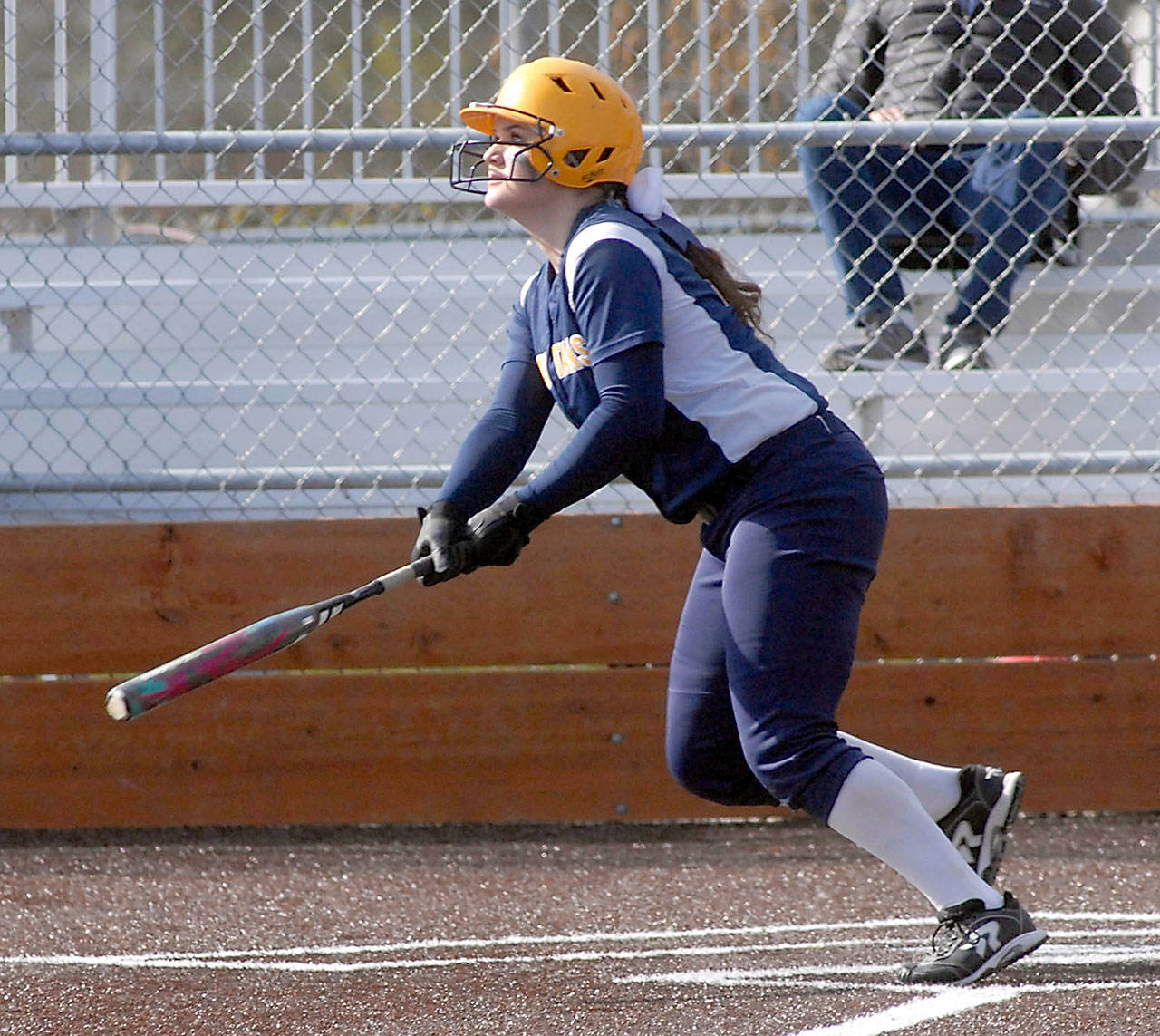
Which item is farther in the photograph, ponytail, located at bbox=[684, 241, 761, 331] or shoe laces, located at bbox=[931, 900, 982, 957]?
ponytail, located at bbox=[684, 241, 761, 331]

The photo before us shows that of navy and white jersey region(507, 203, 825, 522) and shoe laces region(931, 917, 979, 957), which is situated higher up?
navy and white jersey region(507, 203, 825, 522)

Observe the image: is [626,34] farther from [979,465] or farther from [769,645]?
[769,645]

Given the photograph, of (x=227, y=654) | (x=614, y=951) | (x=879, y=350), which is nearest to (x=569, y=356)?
(x=227, y=654)

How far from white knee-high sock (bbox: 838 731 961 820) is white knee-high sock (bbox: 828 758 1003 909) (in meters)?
0.23

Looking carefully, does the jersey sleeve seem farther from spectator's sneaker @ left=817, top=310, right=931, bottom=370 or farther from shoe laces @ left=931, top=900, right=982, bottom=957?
spectator's sneaker @ left=817, top=310, right=931, bottom=370

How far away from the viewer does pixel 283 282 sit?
20.8 ft

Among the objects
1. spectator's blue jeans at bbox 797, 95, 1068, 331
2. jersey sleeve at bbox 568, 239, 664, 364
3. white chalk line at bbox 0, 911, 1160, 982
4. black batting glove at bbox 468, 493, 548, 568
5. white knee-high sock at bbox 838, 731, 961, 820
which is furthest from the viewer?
spectator's blue jeans at bbox 797, 95, 1068, 331

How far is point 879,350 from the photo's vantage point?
5668 millimetres

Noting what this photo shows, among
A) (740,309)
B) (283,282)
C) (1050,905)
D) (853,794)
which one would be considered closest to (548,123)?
(740,309)

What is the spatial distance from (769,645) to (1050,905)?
5.24 feet

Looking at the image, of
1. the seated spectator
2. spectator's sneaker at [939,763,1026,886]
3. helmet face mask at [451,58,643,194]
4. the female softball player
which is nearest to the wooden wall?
the seated spectator

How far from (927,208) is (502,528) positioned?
3302mm

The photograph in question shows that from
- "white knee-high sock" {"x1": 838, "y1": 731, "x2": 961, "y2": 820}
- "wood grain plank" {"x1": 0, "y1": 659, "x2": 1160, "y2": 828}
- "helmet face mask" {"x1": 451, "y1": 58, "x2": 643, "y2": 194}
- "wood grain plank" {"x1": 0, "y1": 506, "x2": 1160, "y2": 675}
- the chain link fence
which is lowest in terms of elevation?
"wood grain plank" {"x1": 0, "y1": 659, "x2": 1160, "y2": 828}

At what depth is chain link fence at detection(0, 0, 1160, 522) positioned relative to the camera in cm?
516
